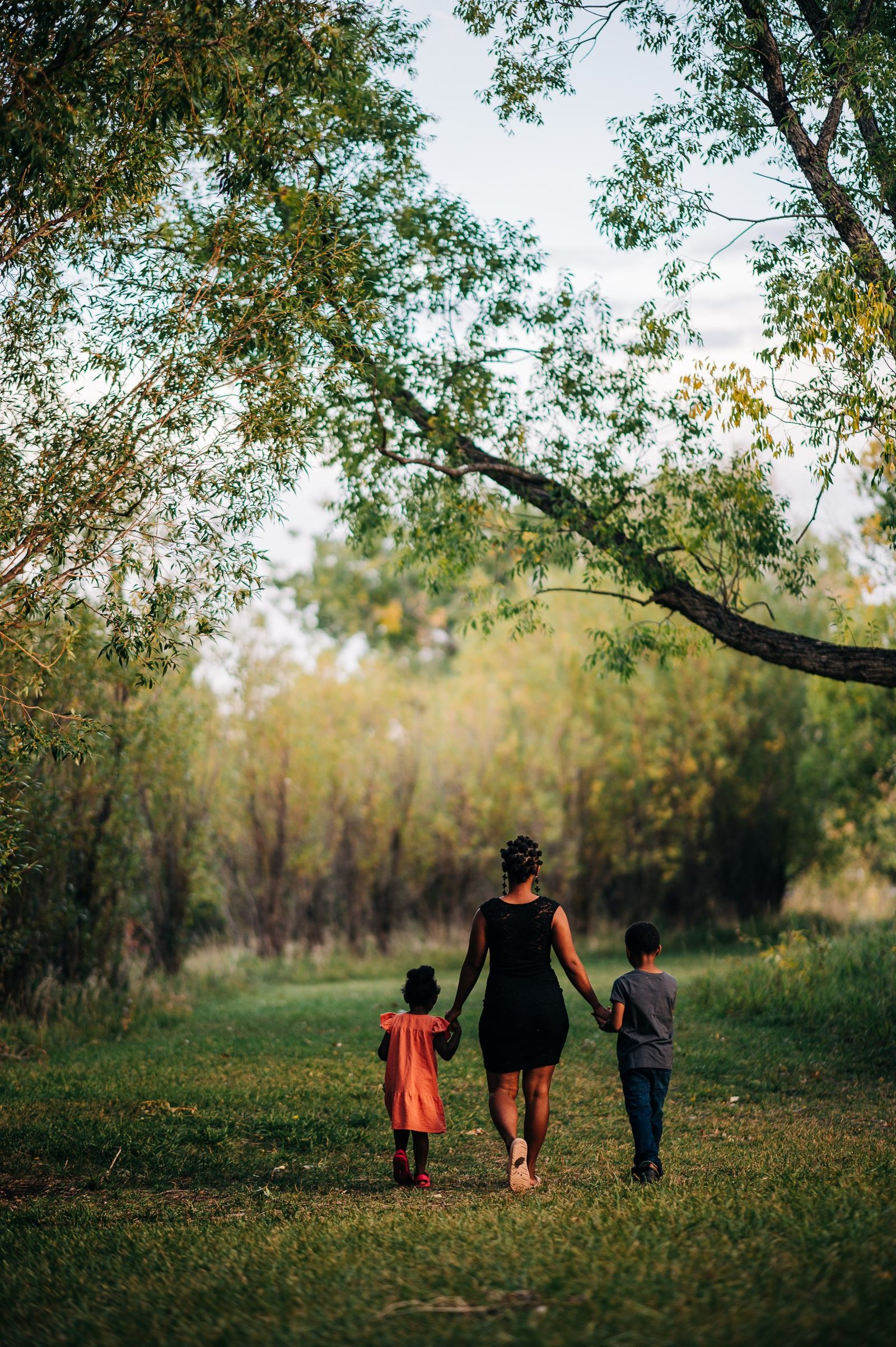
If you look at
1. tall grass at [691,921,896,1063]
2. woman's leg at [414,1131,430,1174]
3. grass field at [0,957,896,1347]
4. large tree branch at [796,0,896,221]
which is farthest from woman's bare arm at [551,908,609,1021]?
large tree branch at [796,0,896,221]

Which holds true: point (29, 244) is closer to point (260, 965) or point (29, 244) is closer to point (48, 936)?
point (48, 936)

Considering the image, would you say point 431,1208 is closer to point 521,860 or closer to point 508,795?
point 521,860

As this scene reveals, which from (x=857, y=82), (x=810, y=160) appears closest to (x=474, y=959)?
(x=810, y=160)

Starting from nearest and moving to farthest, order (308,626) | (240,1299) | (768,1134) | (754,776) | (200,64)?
(240,1299), (200,64), (768,1134), (754,776), (308,626)

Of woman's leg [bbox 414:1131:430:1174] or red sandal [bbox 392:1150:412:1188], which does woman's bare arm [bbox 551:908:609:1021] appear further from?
red sandal [bbox 392:1150:412:1188]

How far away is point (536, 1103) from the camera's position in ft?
19.1

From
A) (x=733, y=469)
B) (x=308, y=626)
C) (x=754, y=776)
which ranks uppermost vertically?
(x=308, y=626)

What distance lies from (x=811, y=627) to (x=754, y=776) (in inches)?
124

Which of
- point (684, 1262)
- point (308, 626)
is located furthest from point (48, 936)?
point (308, 626)

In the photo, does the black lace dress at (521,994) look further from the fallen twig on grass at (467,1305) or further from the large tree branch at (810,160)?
the large tree branch at (810,160)

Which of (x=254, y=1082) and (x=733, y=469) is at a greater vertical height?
(x=733, y=469)

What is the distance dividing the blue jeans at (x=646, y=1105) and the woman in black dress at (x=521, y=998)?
0.36 metres

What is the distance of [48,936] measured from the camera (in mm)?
13008

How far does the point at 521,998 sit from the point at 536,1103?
0.56 m
